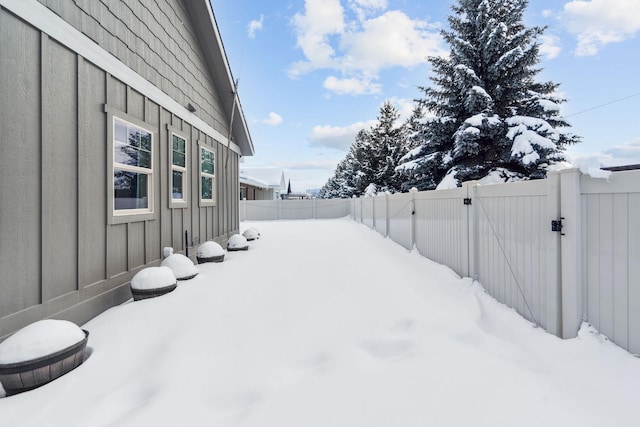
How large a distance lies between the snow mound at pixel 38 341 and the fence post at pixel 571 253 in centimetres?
390

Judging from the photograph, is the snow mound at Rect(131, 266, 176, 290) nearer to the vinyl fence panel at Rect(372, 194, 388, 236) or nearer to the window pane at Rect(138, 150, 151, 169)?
the window pane at Rect(138, 150, 151, 169)

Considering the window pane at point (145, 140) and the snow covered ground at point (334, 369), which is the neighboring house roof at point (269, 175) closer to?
the window pane at point (145, 140)

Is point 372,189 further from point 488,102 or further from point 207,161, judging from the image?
point 207,161

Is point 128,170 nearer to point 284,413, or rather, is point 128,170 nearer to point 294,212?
point 284,413

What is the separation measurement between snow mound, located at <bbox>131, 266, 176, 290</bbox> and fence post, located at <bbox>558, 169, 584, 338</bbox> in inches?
162

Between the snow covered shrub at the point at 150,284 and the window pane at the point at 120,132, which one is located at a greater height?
the window pane at the point at 120,132

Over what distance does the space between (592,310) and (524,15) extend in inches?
475

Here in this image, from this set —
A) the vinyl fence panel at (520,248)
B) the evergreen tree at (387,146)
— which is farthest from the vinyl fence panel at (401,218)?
the evergreen tree at (387,146)

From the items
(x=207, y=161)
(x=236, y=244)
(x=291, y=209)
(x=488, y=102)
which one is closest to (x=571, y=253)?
(x=236, y=244)

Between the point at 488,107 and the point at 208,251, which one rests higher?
the point at 488,107

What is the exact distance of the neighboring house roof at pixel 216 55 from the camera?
620 centimetres

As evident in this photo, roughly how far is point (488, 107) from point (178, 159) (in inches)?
379

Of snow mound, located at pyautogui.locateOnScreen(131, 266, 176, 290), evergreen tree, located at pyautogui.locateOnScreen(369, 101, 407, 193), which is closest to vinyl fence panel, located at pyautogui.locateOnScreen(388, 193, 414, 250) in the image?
snow mound, located at pyautogui.locateOnScreen(131, 266, 176, 290)

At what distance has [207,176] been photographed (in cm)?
717
